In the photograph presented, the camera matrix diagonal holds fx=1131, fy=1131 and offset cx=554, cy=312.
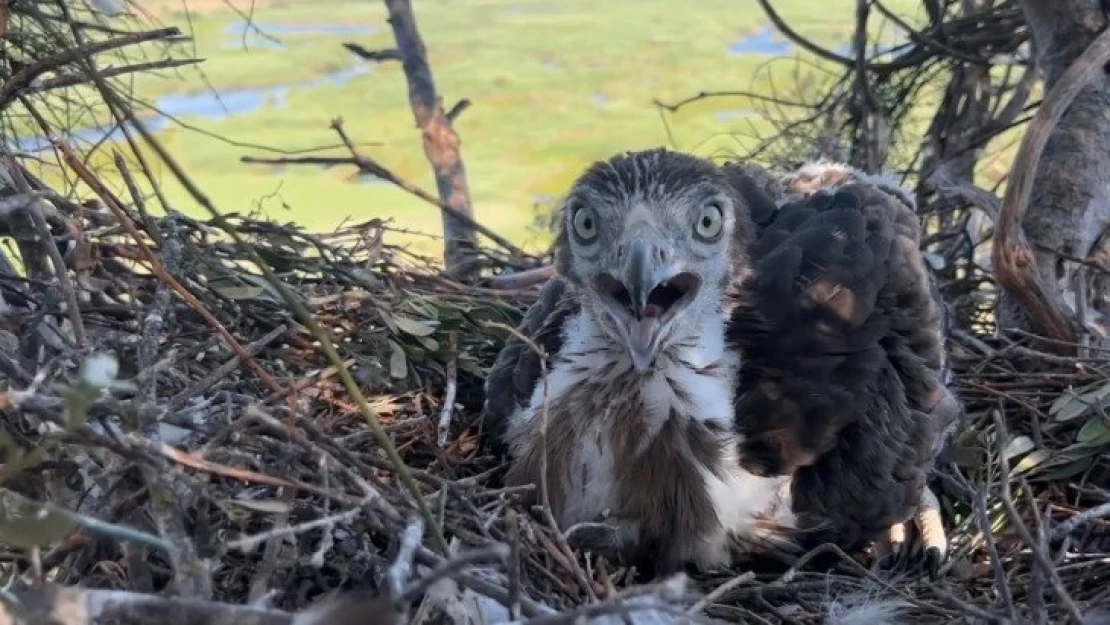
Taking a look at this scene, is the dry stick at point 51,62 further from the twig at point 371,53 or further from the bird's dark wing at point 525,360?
the twig at point 371,53

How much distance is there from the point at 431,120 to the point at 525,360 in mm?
2180

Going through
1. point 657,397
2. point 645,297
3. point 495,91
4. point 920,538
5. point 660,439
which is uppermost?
point 495,91

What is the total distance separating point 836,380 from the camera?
8.48 ft

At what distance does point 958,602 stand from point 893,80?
342cm

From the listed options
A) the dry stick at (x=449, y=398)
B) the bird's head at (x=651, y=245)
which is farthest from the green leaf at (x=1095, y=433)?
the dry stick at (x=449, y=398)

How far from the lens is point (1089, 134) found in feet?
11.1

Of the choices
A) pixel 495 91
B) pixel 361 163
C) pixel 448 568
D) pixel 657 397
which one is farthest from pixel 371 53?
pixel 495 91

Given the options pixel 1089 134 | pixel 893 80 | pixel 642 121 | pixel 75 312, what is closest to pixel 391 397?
pixel 75 312

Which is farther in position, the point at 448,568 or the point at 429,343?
the point at 429,343

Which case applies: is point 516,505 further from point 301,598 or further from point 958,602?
point 958,602

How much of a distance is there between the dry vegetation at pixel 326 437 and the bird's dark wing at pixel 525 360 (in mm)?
116

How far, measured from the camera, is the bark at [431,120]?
4.59 metres

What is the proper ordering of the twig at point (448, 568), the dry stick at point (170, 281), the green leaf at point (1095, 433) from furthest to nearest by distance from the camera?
the green leaf at point (1095, 433)
the dry stick at point (170, 281)
the twig at point (448, 568)

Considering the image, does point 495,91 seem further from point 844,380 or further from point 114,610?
point 114,610
